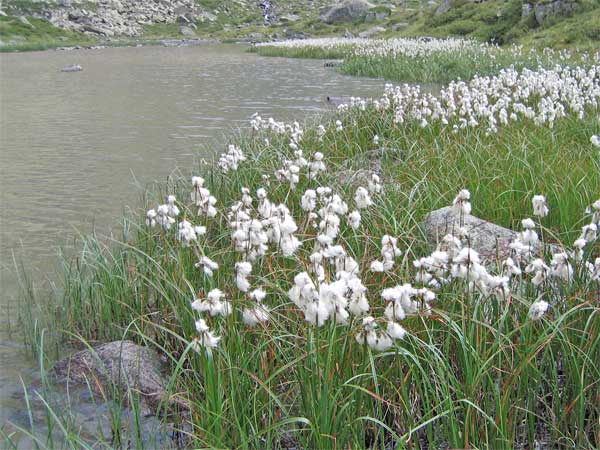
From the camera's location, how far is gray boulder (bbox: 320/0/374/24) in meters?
78.6

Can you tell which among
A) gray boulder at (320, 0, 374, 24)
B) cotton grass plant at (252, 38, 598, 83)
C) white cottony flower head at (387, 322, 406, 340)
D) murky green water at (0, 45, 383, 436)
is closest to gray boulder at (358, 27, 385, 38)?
gray boulder at (320, 0, 374, 24)

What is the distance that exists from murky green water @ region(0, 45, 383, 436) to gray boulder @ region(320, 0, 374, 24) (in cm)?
4884

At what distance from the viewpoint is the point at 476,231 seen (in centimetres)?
559

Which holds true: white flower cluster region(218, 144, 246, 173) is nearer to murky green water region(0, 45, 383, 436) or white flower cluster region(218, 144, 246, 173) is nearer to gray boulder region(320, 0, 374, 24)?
murky green water region(0, 45, 383, 436)

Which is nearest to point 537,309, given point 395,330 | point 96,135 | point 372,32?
point 395,330

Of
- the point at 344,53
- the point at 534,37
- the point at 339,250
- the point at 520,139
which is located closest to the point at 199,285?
the point at 339,250

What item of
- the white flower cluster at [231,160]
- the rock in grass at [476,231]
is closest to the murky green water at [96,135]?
the white flower cluster at [231,160]

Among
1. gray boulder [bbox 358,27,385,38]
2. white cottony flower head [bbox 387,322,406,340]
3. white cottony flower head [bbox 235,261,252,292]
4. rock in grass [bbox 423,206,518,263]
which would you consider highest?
white cottony flower head [bbox 235,261,252,292]

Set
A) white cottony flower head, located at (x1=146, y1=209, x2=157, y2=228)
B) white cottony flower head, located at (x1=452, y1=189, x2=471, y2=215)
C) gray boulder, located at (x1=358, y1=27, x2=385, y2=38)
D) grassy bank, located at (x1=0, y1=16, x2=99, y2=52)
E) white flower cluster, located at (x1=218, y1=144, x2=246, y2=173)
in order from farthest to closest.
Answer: grassy bank, located at (x1=0, y1=16, x2=99, y2=52)
gray boulder, located at (x1=358, y1=27, x2=385, y2=38)
white flower cluster, located at (x1=218, y1=144, x2=246, y2=173)
white cottony flower head, located at (x1=146, y1=209, x2=157, y2=228)
white cottony flower head, located at (x1=452, y1=189, x2=471, y2=215)

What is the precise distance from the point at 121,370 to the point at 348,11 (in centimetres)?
7995

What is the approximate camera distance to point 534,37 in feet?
102

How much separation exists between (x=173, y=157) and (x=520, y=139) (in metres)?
6.41

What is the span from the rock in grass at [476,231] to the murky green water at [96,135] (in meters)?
3.34

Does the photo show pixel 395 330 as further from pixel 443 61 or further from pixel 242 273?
pixel 443 61
